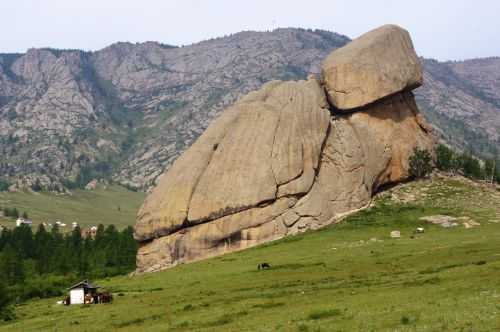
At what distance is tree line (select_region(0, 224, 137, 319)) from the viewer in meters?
108

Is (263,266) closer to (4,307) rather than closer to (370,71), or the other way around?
(4,307)

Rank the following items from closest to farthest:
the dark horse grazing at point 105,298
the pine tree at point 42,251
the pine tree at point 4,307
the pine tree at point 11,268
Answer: the pine tree at point 4,307 → the dark horse grazing at point 105,298 → the pine tree at point 11,268 → the pine tree at point 42,251

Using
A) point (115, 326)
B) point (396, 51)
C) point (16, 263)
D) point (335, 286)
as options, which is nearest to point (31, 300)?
point (16, 263)

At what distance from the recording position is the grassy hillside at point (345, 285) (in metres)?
44.4

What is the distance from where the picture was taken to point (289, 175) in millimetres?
122062

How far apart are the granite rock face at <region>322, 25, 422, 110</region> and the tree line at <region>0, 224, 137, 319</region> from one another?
2328 inches

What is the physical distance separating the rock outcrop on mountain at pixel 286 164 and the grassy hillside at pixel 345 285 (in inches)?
232

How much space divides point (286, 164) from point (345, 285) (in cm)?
5823

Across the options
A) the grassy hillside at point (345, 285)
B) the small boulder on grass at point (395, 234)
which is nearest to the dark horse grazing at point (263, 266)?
the grassy hillside at point (345, 285)

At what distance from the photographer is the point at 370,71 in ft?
436

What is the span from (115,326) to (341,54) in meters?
95.1

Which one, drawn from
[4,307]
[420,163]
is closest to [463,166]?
[420,163]

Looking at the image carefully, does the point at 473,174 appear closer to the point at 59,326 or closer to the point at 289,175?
the point at 289,175

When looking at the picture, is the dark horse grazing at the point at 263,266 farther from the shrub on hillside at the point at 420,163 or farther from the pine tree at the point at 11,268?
the pine tree at the point at 11,268
